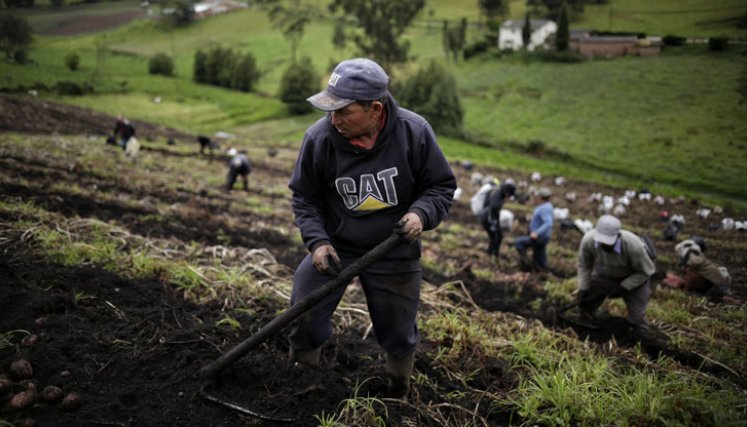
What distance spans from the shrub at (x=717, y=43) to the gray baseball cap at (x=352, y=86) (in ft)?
21.4

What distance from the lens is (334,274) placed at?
10.6 feet

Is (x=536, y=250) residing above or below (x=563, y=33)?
below

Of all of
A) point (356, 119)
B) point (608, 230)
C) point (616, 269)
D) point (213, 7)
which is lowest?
point (616, 269)

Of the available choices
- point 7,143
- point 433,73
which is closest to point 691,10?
point 7,143

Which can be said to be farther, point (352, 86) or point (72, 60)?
point (72, 60)

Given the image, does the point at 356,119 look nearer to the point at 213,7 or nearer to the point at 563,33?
the point at 563,33

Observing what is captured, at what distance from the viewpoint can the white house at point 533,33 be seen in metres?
11.0

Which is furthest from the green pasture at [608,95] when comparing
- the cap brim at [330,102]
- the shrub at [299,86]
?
the shrub at [299,86]

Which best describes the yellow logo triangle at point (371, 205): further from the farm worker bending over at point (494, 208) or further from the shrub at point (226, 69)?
the shrub at point (226, 69)

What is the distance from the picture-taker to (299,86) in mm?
48750

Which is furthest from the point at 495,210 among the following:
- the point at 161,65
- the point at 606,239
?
the point at 161,65

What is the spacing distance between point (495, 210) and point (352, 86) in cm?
810

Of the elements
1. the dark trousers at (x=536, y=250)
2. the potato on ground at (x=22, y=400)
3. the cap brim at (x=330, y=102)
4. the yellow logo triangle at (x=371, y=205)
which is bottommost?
the dark trousers at (x=536, y=250)

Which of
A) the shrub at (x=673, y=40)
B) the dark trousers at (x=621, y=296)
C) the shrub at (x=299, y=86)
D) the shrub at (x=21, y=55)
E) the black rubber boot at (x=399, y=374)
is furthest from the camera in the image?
the shrub at (x=299, y=86)
